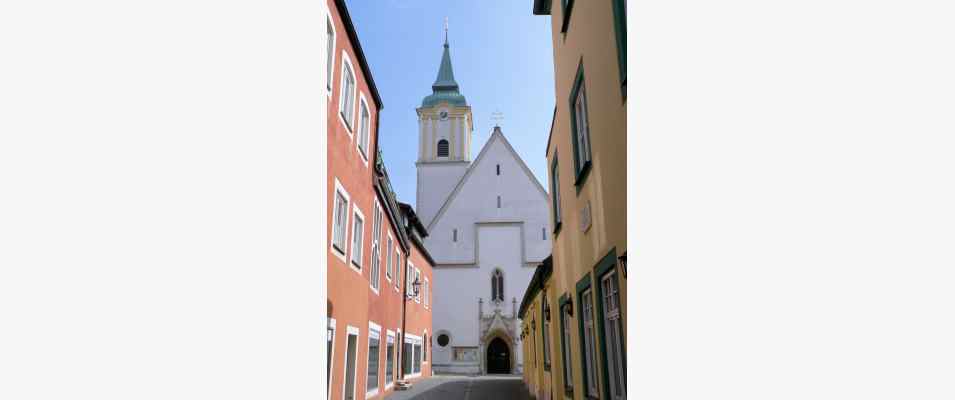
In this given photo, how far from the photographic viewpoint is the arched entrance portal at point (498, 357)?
2919 centimetres

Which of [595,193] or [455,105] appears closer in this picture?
[595,193]

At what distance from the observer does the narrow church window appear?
→ 3653cm

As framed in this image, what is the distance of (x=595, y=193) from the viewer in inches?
164

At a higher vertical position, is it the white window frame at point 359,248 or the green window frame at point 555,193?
the green window frame at point 555,193

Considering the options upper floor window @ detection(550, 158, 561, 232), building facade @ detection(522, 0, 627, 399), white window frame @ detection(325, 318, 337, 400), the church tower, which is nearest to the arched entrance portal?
the church tower

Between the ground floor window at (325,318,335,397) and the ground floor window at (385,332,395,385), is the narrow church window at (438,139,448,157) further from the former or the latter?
the ground floor window at (325,318,335,397)

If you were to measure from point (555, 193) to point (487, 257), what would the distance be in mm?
22331

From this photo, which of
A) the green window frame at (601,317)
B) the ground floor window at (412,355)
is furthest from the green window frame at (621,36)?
the ground floor window at (412,355)

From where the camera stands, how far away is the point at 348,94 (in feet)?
20.4

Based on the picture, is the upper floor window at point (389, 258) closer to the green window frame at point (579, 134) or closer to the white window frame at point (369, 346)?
the white window frame at point (369, 346)

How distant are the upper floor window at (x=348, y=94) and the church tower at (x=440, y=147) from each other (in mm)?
28259
